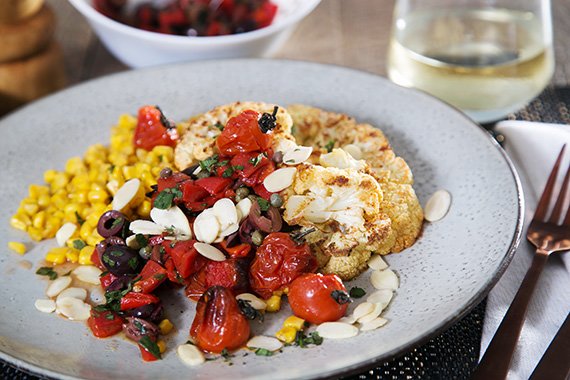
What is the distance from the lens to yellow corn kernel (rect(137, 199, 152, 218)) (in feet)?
10.3

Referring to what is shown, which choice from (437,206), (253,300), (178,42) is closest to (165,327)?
(253,300)

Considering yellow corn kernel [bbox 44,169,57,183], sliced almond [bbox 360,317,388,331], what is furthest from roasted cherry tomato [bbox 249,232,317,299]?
yellow corn kernel [bbox 44,169,57,183]

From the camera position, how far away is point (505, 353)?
2.56 meters

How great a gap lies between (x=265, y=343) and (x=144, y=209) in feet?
2.99

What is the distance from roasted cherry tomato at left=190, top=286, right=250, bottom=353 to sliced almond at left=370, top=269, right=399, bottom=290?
0.55 metres

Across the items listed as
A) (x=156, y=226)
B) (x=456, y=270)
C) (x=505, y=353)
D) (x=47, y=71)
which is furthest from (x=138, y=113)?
(x=505, y=353)

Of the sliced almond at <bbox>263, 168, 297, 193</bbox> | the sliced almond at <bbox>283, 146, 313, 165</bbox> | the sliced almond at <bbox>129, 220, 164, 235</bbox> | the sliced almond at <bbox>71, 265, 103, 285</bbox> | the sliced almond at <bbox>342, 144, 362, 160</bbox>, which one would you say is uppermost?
the sliced almond at <bbox>283, 146, 313, 165</bbox>

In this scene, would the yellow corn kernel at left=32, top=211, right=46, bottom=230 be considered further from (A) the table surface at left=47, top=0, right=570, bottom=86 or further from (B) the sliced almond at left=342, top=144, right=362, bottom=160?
(A) the table surface at left=47, top=0, right=570, bottom=86

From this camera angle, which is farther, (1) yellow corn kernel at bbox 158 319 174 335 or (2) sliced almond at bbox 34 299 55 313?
(2) sliced almond at bbox 34 299 55 313

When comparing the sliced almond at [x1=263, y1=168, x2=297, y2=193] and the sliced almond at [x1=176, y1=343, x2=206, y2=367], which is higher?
the sliced almond at [x1=263, y1=168, x2=297, y2=193]

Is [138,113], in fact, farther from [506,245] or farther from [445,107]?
[506,245]

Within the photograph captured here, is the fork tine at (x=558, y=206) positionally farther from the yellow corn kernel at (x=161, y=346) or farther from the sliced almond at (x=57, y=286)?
the sliced almond at (x=57, y=286)

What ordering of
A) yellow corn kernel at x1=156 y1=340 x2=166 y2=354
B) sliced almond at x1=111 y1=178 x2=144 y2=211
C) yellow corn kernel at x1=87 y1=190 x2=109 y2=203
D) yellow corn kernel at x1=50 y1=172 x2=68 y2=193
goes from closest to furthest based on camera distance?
1. yellow corn kernel at x1=156 y1=340 x2=166 y2=354
2. sliced almond at x1=111 y1=178 x2=144 y2=211
3. yellow corn kernel at x1=87 y1=190 x2=109 y2=203
4. yellow corn kernel at x1=50 y1=172 x2=68 y2=193

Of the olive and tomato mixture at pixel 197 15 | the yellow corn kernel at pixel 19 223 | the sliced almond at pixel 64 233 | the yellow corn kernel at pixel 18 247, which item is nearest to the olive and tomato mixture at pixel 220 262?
the sliced almond at pixel 64 233
